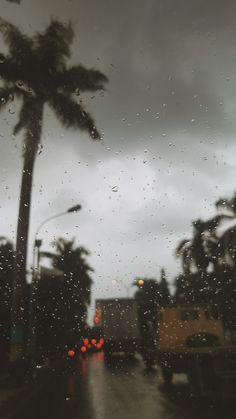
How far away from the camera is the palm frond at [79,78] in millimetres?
19844

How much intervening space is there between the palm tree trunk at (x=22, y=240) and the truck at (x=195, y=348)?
6.55 m

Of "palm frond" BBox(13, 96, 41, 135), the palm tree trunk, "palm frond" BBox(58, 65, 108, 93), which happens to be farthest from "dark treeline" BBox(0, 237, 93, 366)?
"palm frond" BBox(58, 65, 108, 93)

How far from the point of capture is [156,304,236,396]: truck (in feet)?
32.7

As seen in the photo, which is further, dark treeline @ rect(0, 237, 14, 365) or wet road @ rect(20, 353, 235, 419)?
dark treeline @ rect(0, 237, 14, 365)

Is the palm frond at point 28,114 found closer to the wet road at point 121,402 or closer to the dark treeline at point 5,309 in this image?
the dark treeline at point 5,309

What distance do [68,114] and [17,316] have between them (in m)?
9.36

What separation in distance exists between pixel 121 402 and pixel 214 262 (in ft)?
81.4

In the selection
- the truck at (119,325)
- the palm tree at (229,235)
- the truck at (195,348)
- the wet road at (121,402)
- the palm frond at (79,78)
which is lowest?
the wet road at (121,402)

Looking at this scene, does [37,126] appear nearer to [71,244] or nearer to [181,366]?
[181,366]

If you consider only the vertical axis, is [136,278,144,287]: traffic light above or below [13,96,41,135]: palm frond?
below

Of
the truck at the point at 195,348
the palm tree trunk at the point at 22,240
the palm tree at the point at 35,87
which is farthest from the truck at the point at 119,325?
the truck at the point at 195,348

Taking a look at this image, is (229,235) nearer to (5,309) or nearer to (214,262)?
(214,262)

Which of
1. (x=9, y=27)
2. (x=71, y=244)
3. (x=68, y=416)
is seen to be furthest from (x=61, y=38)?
(x=71, y=244)

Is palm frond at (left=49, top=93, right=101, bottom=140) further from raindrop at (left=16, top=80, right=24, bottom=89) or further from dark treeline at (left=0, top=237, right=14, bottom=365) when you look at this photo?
dark treeline at (left=0, top=237, right=14, bottom=365)
